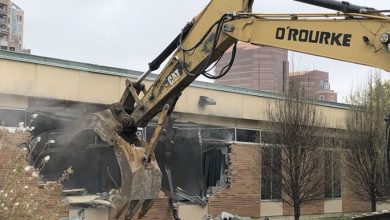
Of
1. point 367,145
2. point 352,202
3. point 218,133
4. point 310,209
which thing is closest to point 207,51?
point 218,133

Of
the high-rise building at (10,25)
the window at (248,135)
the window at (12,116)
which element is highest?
the high-rise building at (10,25)

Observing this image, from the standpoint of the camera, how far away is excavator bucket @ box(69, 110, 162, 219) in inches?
338

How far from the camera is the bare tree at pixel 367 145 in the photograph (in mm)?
19062

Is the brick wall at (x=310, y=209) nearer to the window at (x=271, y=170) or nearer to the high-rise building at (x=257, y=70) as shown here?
the window at (x=271, y=170)

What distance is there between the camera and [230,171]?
17.9 metres

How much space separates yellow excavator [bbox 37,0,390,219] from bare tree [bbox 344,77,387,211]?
461 inches

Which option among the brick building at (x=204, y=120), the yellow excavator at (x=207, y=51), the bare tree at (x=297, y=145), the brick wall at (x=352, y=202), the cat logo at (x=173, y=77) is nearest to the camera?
the yellow excavator at (x=207, y=51)

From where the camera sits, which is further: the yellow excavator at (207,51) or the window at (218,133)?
the window at (218,133)

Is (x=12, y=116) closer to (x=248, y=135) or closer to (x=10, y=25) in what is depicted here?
(x=248, y=135)

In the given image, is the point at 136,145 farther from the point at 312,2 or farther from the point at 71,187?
the point at 71,187

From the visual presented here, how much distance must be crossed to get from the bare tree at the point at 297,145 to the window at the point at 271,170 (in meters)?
0.04

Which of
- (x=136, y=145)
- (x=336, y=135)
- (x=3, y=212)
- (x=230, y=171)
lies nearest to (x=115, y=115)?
(x=136, y=145)

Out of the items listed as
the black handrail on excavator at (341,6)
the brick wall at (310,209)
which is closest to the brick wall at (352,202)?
the brick wall at (310,209)

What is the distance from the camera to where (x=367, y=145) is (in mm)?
19062
